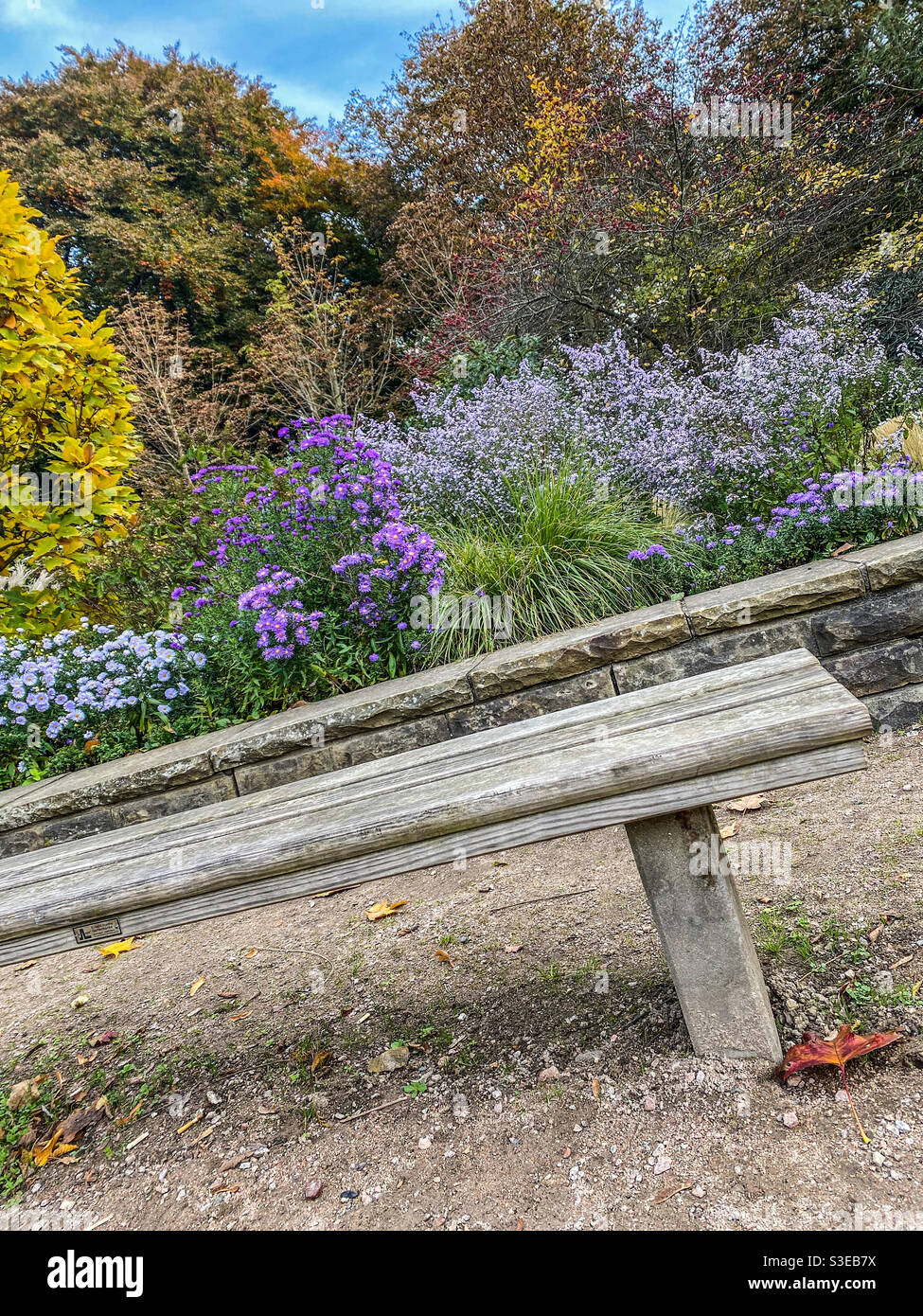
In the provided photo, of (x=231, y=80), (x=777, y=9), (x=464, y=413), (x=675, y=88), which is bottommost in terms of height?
(x=464, y=413)

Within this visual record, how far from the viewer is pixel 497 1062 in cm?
168

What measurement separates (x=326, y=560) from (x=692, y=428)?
82.4 inches

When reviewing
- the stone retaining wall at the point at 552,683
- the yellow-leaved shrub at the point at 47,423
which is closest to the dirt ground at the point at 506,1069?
the stone retaining wall at the point at 552,683

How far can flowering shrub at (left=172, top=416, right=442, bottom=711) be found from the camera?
3432 mm

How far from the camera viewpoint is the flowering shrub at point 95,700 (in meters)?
3.54

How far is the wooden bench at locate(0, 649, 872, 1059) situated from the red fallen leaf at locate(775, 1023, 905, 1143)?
0.07 m

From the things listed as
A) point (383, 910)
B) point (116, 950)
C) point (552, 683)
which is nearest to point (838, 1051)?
point (383, 910)

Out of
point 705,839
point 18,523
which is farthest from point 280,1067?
point 18,523

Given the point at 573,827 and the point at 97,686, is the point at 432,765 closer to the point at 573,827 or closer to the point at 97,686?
the point at 573,827

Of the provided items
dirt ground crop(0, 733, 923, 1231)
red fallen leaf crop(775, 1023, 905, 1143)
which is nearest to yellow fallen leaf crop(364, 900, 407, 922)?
dirt ground crop(0, 733, 923, 1231)

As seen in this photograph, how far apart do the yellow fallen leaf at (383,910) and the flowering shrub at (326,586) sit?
111 cm
